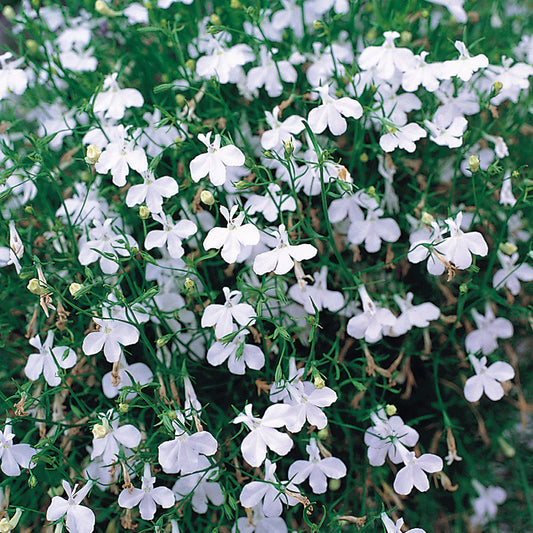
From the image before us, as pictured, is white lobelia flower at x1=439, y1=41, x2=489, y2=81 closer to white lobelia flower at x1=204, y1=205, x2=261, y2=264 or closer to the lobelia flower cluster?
the lobelia flower cluster

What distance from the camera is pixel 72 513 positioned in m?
0.67

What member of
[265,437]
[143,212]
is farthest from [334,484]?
[143,212]

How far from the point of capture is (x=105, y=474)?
0.76 m

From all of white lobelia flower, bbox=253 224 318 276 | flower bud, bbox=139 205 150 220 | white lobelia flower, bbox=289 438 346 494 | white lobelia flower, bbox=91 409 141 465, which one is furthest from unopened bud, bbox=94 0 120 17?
white lobelia flower, bbox=289 438 346 494

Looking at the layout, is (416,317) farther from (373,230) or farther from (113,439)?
(113,439)

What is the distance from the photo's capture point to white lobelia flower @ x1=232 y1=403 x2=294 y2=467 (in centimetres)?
63

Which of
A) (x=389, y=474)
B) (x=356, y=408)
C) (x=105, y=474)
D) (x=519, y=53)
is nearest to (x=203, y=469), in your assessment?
(x=105, y=474)

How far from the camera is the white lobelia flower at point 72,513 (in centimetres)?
66

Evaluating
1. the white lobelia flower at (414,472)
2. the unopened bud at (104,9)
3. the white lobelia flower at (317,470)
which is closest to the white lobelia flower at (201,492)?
the white lobelia flower at (317,470)

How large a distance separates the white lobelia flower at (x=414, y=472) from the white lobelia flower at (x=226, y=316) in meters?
0.26

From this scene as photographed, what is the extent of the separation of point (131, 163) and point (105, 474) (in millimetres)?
410

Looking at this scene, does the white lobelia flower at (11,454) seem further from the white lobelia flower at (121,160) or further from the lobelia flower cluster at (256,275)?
the white lobelia flower at (121,160)

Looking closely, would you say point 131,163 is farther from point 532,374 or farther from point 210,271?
point 532,374

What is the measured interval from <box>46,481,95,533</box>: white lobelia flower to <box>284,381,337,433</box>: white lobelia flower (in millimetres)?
255
